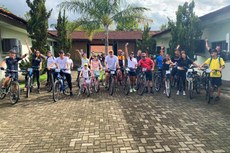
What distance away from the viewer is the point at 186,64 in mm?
9188

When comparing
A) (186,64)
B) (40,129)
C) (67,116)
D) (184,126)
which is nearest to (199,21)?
(186,64)

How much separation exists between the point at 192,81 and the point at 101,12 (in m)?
11.2

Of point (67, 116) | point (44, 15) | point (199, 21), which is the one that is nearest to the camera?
point (67, 116)

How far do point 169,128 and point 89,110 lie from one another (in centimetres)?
265

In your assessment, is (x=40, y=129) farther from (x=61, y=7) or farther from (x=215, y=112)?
(x=61, y=7)

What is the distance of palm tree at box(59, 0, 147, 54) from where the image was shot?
17.7 meters

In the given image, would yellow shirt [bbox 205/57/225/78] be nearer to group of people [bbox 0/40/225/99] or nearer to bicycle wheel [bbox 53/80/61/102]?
group of people [bbox 0/40/225/99]

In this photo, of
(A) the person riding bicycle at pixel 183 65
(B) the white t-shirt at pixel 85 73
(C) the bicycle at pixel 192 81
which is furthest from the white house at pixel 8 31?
(C) the bicycle at pixel 192 81

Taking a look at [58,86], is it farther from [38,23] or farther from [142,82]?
[38,23]

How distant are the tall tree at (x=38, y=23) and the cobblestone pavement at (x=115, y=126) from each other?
5343 millimetres

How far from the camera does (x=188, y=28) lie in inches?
477

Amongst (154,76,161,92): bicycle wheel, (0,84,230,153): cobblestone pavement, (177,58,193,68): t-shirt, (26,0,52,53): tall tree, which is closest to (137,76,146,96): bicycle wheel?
(154,76,161,92): bicycle wheel

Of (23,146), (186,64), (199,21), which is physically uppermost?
(199,21)

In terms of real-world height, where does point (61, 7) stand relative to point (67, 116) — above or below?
above
